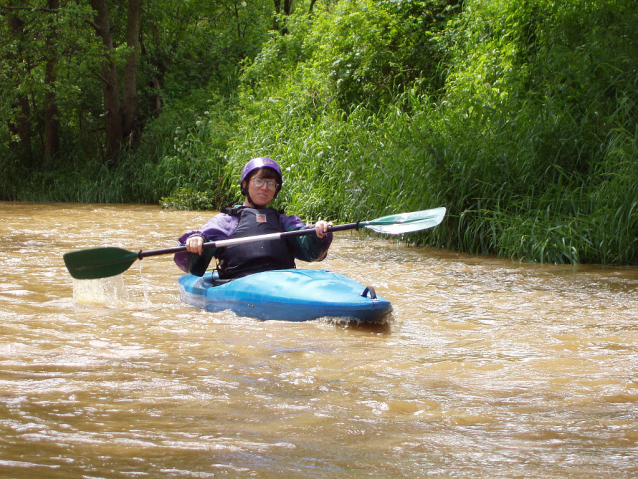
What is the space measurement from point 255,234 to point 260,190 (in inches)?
13.4

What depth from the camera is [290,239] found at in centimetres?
473

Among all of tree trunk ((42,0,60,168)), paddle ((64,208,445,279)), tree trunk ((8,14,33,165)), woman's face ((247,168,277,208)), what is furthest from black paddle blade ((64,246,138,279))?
tree trunk ((42,0,60,168))

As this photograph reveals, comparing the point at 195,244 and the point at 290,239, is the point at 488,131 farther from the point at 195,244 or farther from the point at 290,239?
the point at 195,244

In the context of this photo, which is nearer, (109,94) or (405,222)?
(405,222)

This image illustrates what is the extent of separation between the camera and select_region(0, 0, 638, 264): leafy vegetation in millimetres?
6637

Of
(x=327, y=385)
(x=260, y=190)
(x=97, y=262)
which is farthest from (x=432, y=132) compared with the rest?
(x=327, y=385)

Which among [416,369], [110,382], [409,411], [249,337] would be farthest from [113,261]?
[409,411]

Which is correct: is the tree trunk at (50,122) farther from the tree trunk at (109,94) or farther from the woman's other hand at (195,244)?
the woman's other hand at (195,244)

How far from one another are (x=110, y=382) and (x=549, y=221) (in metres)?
4.69

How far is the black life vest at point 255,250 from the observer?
4617mm

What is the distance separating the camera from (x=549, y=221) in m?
6.43

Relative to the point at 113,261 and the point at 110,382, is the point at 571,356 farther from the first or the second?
the point at 113,261

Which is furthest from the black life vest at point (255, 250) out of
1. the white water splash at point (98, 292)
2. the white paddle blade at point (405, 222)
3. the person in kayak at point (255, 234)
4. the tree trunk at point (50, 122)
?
the tree trunk at point (50, 122)

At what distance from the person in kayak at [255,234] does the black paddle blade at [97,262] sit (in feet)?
1.20
